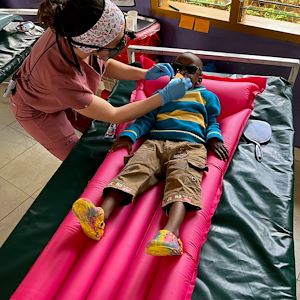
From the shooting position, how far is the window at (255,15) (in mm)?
1944

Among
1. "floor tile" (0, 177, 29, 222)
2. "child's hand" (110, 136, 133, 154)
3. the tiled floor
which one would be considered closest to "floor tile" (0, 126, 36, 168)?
the tiled floor

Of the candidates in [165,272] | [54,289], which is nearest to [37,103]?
[54,289]

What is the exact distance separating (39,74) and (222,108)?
90cm

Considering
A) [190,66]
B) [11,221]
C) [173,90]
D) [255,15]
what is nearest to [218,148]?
[173,90]

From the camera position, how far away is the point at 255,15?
2.11 meters

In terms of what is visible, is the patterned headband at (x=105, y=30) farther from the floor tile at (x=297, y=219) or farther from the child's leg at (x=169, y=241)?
the floor tile at (x=297, y=219)

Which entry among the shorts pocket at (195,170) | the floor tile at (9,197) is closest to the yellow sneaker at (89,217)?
the shorts pocket at (195,170)

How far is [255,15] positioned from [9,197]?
1915 millimetres

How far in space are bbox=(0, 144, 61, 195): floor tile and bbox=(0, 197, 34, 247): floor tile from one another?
0.39 ft

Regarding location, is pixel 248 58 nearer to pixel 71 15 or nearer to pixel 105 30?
pixel 105 30

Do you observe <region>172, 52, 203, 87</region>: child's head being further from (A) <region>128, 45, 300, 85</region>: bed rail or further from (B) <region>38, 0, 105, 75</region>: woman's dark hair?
(B) <region>38, 0, 105, 75</region>: woman's dark hair

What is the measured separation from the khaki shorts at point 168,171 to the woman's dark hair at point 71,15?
21.2 inches

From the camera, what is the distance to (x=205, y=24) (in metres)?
2.13

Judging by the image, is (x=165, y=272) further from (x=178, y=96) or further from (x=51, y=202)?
(x=178, y=96)
